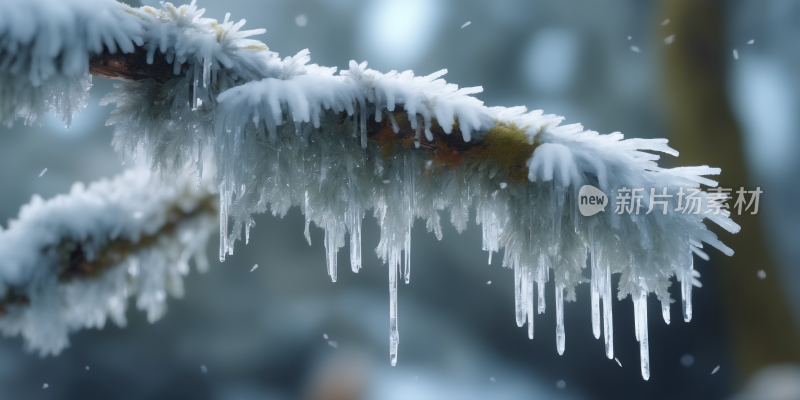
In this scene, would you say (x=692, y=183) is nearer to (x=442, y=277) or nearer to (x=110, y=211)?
(x=110, y=211)

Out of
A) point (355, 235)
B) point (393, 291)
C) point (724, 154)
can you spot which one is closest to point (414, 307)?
point (724, 154)


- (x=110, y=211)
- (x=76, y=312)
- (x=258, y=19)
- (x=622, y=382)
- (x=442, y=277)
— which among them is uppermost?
(x=258, y=19)

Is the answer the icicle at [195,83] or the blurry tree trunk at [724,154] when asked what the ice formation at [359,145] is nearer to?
the icicle at [195,83]

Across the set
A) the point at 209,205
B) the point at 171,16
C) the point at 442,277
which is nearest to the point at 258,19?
the point at 442,277

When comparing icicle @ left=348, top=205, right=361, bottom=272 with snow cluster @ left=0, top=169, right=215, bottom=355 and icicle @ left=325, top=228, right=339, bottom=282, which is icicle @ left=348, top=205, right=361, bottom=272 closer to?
A: icicle @ left=325, top=228, right=339, bottom=282

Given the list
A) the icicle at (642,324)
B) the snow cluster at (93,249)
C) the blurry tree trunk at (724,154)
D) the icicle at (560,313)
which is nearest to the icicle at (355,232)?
the icicle at (560,313)

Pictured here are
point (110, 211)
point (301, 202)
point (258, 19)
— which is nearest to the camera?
point (301, 202)
